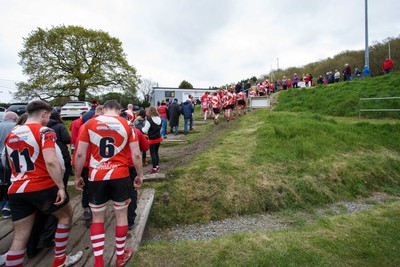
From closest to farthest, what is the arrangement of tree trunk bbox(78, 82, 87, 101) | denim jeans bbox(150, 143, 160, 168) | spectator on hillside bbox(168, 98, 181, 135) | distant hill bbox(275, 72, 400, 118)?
denim jeans bbox(150, 143, 160, 168), spectator on hillside bbox(168, 98, 181, 135), distant hill bbox(275, 72, 400, 118), tree trunk bbox(78, 82, 87, 101)

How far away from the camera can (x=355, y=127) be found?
29.6 ft

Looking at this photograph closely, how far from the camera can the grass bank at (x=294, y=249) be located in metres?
2.79

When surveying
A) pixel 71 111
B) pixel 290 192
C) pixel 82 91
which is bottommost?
pixel 290 192

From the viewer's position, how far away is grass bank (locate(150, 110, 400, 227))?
472cm

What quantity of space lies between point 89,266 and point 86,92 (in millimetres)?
28122

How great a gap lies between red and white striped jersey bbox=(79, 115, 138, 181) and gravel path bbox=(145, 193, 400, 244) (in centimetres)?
204

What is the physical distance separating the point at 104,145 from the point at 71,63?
28333 millimetres

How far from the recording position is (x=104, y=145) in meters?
2.37

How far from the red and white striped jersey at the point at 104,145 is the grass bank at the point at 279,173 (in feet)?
7.69

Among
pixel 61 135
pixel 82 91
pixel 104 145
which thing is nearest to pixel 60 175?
pixel 104 145

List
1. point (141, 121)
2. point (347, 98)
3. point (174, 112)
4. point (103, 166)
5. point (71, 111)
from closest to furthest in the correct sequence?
point (103, 166), point (141, 121), point (174, 112), point (347, 98), point (71, 111)

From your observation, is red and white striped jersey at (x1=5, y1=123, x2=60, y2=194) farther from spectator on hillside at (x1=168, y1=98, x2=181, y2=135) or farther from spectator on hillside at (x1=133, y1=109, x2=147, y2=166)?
spectator on hillside at (x1=168, y1=98, x2=181, y2=135)

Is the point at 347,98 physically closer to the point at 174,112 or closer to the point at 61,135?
the point at 174,112

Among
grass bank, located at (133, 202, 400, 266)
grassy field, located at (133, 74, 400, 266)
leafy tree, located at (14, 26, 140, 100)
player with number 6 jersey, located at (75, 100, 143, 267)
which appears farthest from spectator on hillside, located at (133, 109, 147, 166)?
leafy tree, located at (14, 26, 140, 100)
